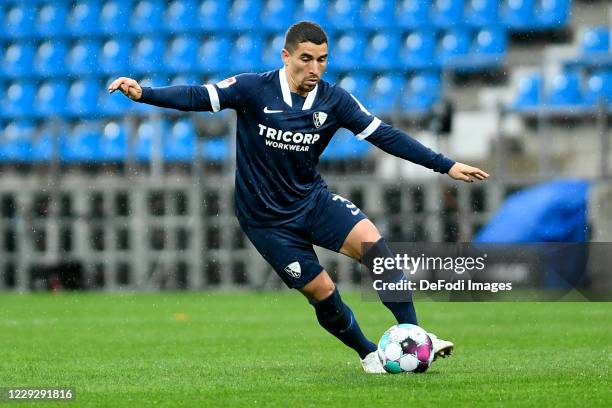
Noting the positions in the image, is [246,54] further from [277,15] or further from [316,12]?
[316,12]

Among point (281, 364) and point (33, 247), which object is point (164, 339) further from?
point (33, 247)

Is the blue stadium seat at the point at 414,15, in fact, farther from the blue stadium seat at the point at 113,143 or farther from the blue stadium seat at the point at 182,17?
the blue stadium seat at the point at 113,143

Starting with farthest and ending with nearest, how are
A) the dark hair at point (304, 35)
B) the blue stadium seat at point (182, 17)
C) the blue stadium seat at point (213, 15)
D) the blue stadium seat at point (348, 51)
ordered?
the blue stadium seat at point (182, 17) < the blue stadium seat at point (213, 15) < the blue stadium seat at point (348, 51) < the dark hair at point (304, 35)

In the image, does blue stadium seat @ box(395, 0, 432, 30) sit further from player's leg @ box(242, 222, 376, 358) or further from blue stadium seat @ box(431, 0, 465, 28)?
player's leg @ box(242, 222, 376, 358)

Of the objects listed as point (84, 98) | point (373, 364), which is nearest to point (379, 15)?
point (84, 98)

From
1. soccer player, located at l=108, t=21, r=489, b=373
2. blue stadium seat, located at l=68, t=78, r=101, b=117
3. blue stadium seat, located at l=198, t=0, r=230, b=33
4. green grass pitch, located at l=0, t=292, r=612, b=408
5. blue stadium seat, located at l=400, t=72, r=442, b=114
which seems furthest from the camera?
blue stadium seat, located at l=198, t=0, r=230, b=33

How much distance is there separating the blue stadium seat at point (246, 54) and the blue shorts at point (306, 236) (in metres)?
13.2

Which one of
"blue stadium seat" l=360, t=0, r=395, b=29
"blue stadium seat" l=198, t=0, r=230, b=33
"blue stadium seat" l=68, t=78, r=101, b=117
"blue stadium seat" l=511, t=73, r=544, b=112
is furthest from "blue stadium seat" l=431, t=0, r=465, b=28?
"blue stadium seat" l=68, t=78, r=101, b=117

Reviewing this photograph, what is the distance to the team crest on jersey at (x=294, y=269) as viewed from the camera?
6762 mm

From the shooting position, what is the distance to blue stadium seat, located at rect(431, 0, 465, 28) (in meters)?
20.1

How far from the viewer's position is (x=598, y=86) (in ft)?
60.3

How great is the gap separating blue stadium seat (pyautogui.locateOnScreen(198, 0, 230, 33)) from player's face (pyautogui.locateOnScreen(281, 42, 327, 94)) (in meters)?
14.6

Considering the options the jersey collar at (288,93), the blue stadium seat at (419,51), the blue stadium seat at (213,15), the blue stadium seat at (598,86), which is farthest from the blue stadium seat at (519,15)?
the jersey collar at (288,93)

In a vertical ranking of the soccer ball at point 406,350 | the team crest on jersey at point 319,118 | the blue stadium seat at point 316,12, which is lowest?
the soccer ball at point 406,350
